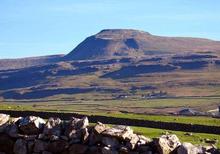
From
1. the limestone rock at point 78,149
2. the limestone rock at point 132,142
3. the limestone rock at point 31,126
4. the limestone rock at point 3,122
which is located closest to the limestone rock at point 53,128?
the limestone rock at point 31,126

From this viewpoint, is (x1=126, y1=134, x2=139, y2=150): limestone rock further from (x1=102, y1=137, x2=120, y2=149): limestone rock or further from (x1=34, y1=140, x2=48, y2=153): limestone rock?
(x1=34, y1=140, x2=48, y2=153): limestone rock

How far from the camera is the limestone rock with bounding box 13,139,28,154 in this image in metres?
13.5

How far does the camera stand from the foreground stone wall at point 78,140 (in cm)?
1240

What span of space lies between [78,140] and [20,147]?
1525 millimetres

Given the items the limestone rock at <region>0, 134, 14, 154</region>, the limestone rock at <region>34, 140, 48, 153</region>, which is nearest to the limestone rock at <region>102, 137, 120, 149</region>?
the limestone rock at <region>34, 140, 48, 153</region>

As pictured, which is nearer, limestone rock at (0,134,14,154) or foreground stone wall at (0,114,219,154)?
foreground stone wall at (0,114,219,154)

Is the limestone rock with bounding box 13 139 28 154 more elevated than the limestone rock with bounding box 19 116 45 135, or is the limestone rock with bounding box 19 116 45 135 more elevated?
the limestone rock with bounding box 19 116 45 135

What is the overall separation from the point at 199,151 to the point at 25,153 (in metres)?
4.21

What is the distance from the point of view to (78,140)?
13.1m

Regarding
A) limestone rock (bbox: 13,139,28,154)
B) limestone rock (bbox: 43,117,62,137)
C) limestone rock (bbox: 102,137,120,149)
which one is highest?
limestone rock (bbox: 43,117,62,137)

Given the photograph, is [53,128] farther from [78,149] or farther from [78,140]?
[78,149]

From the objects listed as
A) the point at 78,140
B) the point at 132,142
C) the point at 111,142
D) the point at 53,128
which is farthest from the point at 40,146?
the point at 132,142

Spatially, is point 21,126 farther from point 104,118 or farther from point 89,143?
point 104,118

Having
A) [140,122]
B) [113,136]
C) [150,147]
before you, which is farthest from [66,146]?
[140,122]
